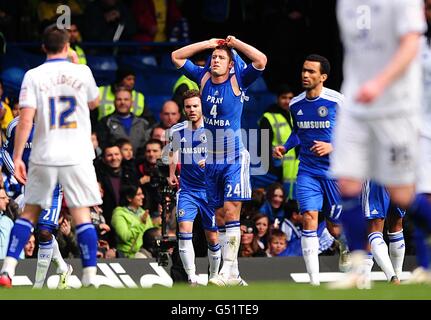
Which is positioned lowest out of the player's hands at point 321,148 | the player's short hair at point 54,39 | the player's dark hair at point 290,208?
the player's dark hair at point 290,208

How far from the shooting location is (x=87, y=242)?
1437 centimetres

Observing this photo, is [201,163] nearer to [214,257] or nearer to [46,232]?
[214,257]

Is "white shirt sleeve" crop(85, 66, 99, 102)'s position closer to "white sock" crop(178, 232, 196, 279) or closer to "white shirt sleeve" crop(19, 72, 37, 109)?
"white shirt sleeve" crop(19, 72, 37, 109)

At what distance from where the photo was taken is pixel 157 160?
64.2 feet

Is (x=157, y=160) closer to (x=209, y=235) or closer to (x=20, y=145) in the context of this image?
(x=209, y=235)

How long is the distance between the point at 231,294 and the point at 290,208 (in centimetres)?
772

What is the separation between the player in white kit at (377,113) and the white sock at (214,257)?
5744 mm

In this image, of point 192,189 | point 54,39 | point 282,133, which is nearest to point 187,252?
point 192,189

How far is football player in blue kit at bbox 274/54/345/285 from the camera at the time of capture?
1762 cm

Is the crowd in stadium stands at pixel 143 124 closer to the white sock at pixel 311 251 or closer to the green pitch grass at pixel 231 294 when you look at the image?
the white sock at pixel 311 251

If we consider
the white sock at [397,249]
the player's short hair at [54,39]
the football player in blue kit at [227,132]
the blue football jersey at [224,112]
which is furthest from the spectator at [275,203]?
the player's short hair at [54,39]

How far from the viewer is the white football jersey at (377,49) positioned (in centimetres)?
1282

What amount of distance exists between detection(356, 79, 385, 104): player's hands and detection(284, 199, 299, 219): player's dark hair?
8855mm
